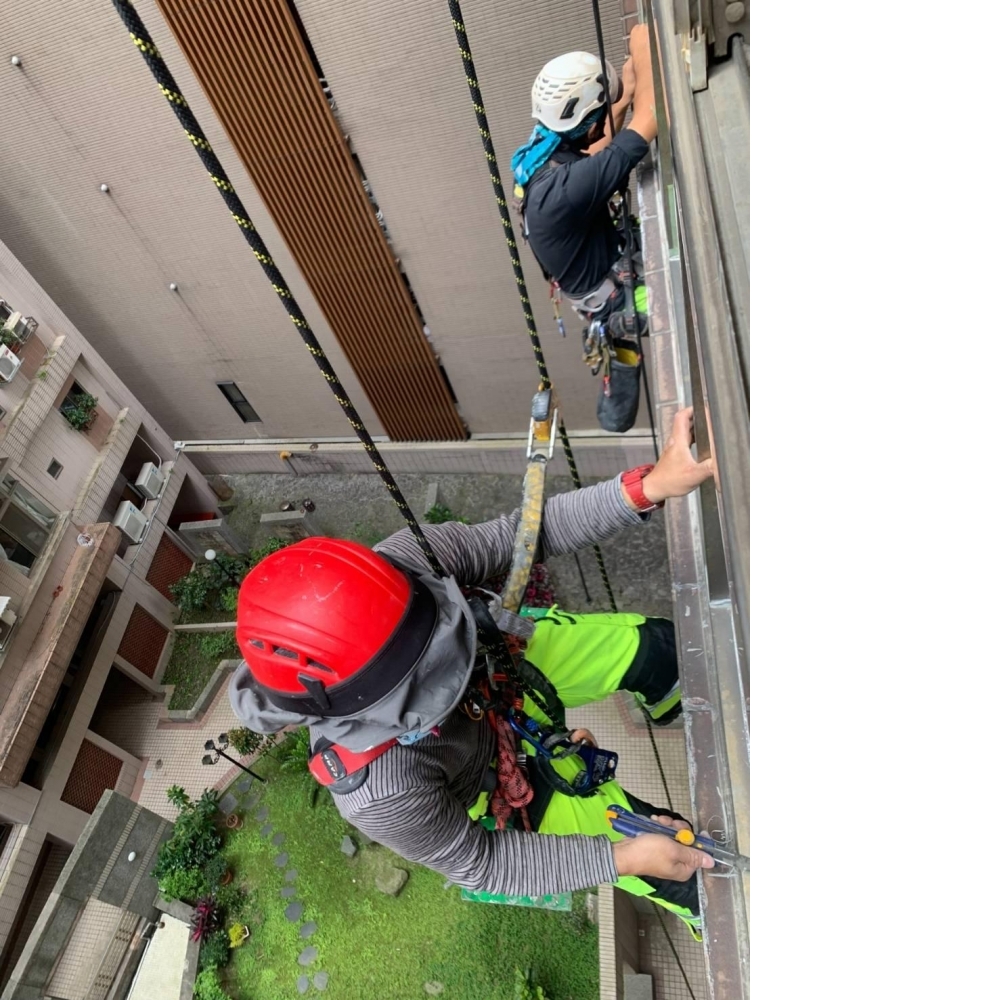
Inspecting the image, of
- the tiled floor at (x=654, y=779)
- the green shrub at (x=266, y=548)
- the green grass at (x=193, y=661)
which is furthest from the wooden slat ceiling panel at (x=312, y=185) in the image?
the tiled floor at (x=654, y=779)

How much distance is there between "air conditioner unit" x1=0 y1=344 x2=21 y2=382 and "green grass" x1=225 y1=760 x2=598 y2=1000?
533 centimetres

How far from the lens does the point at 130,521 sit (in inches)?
332

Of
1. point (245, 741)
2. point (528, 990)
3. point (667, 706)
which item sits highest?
point (245, 741)

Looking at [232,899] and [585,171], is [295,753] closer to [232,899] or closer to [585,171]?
[232,899]

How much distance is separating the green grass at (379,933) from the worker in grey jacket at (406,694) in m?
3.00

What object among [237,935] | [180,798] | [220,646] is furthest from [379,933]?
[220,646]

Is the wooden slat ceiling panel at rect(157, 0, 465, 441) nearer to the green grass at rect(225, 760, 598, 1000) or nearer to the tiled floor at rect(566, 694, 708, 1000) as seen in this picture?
the tiled floor at rect(566, 694, 708, 1000)

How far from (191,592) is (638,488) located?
8.20m

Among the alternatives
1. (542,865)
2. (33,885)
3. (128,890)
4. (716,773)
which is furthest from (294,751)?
(716,773)

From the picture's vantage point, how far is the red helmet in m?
2.09


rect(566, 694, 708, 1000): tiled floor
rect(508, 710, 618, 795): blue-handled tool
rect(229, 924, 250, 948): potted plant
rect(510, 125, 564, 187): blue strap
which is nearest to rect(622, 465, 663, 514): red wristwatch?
rect(508, 710, 618, 795): blue-handled tool

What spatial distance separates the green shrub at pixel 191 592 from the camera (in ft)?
29.8
